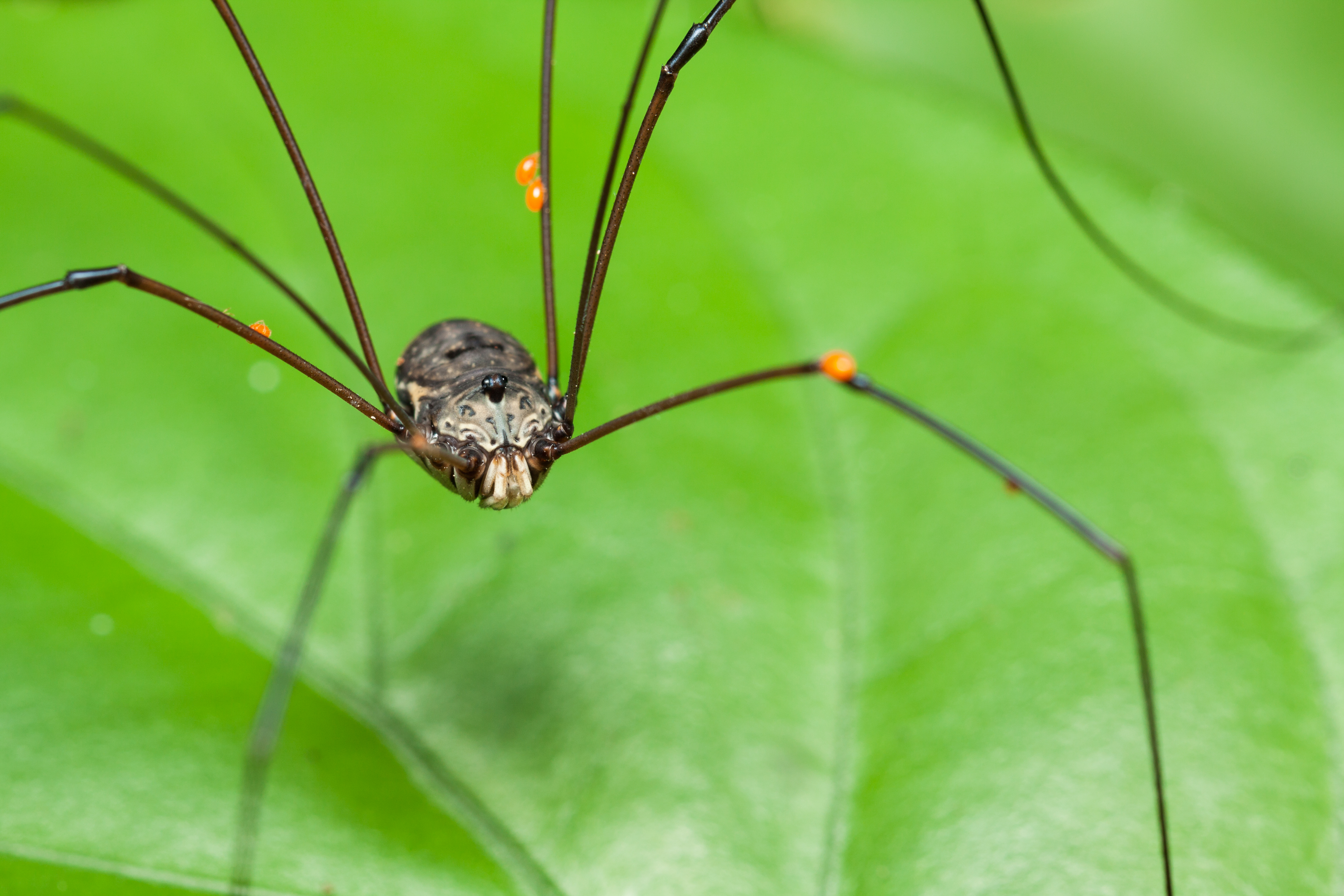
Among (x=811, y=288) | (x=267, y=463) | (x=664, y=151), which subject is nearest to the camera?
(x=267, y=463)

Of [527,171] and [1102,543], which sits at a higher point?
[527,171]

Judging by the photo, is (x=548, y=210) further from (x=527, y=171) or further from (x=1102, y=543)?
(x=1102, y=543)

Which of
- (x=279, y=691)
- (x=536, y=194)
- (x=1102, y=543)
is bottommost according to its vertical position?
(x=279, y=691)

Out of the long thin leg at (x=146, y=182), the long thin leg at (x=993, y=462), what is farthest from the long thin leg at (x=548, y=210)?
the long thin leg at (x=146, y=182)

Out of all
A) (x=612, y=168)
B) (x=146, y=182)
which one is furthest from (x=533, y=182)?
(x=146, y=182)

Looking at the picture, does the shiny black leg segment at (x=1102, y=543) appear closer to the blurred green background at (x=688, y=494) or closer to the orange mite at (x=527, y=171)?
the blurred green background at (x=688, y=494)

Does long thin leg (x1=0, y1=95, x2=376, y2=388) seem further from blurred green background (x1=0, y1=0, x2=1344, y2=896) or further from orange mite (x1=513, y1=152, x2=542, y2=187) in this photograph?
orange mite (x1=513, y1=152, x2=542, y2=187)

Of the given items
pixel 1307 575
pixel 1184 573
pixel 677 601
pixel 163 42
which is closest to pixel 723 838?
pixel 677 601

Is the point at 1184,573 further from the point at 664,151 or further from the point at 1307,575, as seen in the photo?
the point at 664,151
